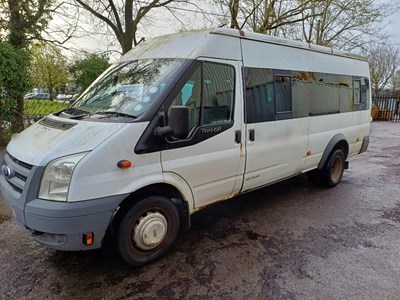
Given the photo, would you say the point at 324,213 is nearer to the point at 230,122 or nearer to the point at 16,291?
the point at 230,122

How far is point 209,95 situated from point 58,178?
1.75 m

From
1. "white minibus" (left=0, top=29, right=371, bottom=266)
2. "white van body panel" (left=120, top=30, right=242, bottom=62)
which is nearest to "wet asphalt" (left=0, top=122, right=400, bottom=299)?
"white minibus" (left=0, top=29, right=371, bottom=266)

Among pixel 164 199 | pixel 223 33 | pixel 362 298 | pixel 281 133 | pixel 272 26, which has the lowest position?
pixel 362 298

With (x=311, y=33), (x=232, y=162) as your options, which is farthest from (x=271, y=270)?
(x=311, y=33)

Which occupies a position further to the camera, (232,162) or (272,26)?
(272,26)

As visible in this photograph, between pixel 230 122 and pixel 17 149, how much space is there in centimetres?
224

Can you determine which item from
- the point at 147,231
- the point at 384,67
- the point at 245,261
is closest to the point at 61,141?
the point at 147,231

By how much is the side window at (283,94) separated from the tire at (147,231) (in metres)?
2.13

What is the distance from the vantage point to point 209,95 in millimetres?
3420

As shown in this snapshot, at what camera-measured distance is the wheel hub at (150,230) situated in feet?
9.95

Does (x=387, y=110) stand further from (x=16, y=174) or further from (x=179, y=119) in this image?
(x=16, y=174)

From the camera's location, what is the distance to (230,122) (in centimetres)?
361

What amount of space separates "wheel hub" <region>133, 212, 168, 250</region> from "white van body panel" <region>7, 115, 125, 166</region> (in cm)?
91

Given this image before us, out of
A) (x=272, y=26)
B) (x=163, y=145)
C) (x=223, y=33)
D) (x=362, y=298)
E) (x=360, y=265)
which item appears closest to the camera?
(x=362, y=298)
